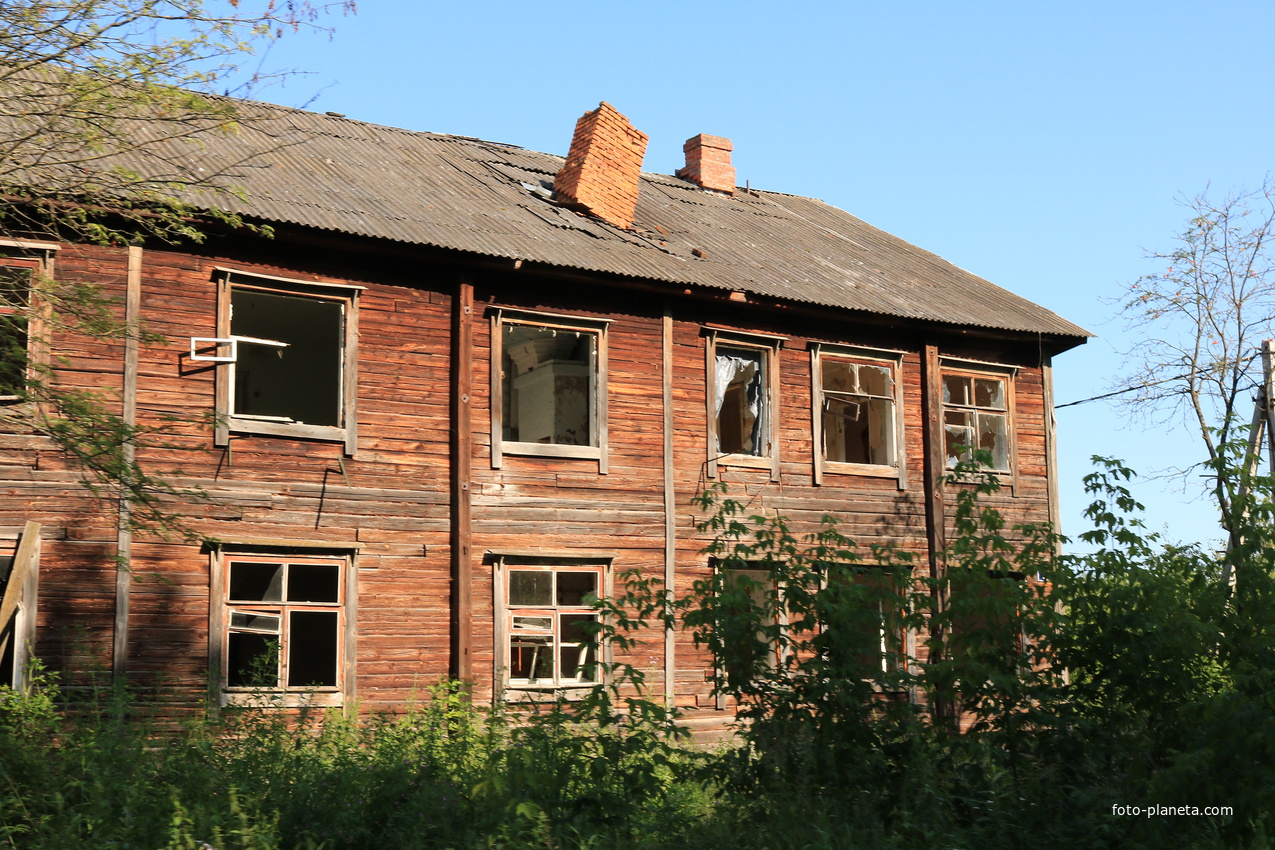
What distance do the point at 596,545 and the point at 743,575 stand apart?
23.1 feet

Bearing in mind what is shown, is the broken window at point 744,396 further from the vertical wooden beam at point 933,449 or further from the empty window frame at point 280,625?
the empty window frame at point 280,625

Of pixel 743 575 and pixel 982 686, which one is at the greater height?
pixel 743 575

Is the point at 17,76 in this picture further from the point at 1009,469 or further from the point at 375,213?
the point at 1009,469

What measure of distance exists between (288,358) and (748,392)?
24.0 ft

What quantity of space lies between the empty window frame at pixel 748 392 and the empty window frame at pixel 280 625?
497cm

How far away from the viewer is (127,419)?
1215 cm

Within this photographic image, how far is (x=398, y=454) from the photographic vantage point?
13602mm

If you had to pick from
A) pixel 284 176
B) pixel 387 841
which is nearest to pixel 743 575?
pixel 387 841

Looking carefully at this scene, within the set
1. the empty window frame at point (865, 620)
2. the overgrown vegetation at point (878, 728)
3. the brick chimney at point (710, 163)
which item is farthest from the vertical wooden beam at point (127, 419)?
the brick chimney at point (710, 163)

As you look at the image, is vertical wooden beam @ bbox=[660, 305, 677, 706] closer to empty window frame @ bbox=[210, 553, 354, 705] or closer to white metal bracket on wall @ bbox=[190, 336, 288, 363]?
empty window frame @ bbox=[210, 553, 354, 705]

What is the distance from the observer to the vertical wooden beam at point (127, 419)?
11.8 m

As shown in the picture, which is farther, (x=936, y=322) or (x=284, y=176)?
(x=936, y=322)

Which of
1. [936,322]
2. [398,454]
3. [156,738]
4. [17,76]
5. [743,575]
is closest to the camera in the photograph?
[743,575]

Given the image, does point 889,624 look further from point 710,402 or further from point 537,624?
point 710,402
